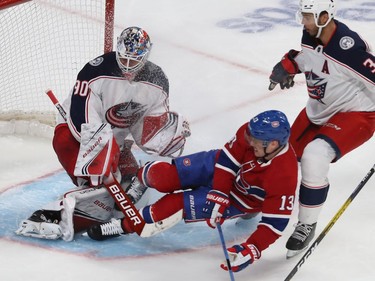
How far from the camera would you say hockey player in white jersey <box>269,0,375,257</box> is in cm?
340

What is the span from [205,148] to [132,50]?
0.92 m

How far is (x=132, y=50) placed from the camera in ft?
11.6

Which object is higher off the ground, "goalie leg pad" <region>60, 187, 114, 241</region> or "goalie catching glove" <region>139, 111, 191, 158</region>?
"goalie catching glove" <region>139, 111, 191, 158</region>

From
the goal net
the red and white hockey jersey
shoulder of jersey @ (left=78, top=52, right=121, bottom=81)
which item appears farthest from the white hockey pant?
the goal net

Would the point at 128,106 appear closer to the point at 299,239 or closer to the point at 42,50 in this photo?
the point at 299,239

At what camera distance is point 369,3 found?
19.6ft

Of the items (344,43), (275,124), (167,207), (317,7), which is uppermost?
(317,7)

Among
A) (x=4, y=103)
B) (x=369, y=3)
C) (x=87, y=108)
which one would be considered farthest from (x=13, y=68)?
(x=369, y=3)

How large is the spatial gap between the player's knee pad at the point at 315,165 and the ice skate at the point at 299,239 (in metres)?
0.16

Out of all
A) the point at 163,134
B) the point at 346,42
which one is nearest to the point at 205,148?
the point at 163,134

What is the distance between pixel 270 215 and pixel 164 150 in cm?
73

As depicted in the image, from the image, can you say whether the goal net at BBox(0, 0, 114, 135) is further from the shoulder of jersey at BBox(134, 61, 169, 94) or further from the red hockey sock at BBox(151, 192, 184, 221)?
the red hockey sock at BBox(151, 192, 184, 221)

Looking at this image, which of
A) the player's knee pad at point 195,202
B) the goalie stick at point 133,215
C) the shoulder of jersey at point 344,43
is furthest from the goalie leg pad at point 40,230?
the shoulder of jersey at point 344,43

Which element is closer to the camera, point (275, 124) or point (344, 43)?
Answer: point (275, 124)
